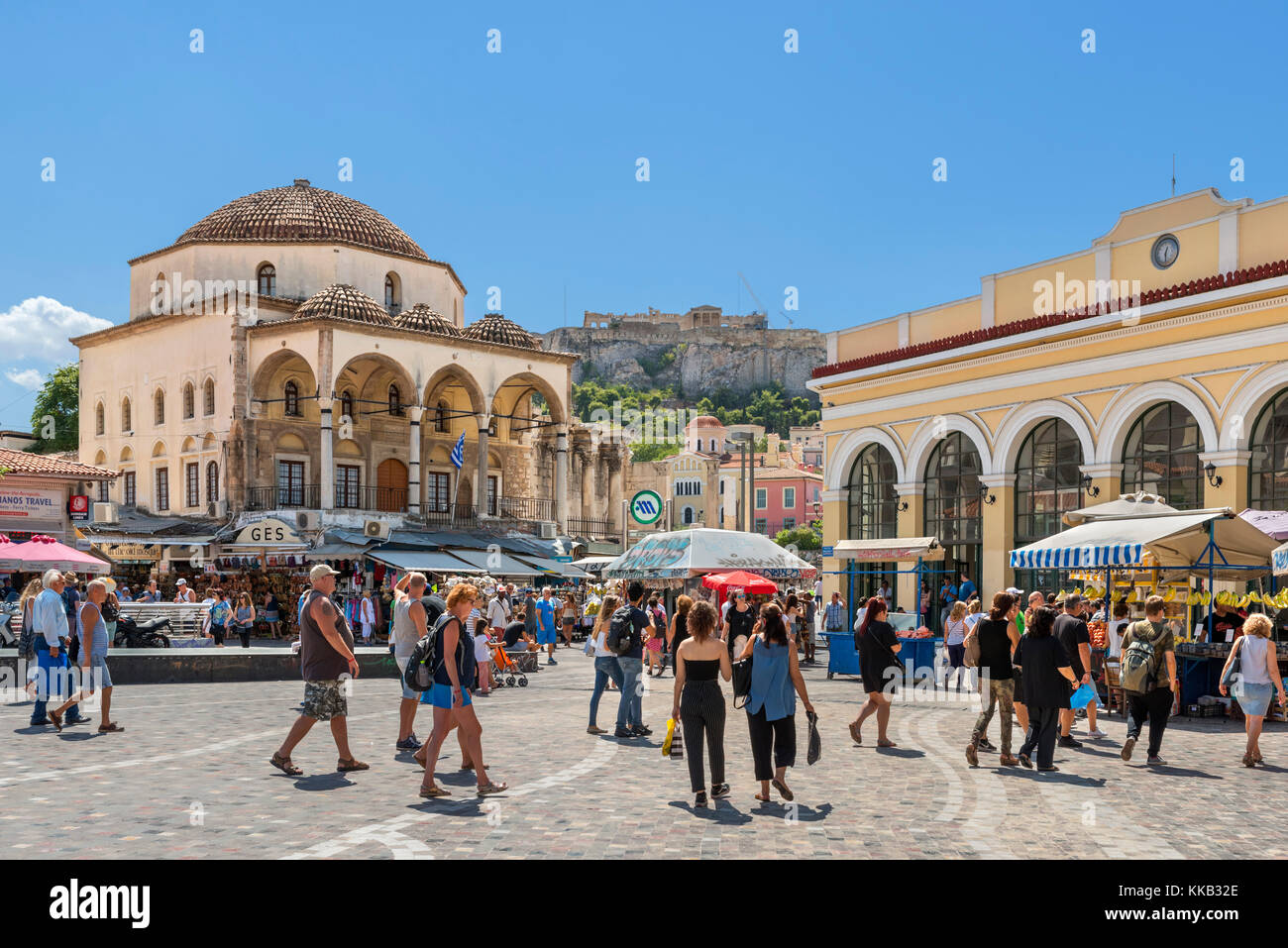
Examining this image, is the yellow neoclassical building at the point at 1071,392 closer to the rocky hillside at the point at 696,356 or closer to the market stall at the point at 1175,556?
the market stall at the point at 1175,556

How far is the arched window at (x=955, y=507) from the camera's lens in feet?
88.5

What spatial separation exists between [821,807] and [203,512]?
3399 cm

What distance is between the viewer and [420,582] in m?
11.1

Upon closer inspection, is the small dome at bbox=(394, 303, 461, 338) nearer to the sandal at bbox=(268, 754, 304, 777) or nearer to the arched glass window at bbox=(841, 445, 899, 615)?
the arched glass window at bbox=(841, 445, 899, 615)

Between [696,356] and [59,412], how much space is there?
385 feet

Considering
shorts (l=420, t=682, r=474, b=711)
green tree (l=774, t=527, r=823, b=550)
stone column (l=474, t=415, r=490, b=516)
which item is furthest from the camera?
green tree (l=774, t=527, r=823, b=550)

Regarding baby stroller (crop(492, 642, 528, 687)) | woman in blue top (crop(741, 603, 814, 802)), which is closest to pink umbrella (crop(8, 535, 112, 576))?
baby stroller (crop(492, 642, 528, 687))

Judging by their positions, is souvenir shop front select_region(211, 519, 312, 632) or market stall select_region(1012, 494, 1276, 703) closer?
market stall select_region(1012, 494, 1276, 703)

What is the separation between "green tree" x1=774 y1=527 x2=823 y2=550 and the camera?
96250 mm

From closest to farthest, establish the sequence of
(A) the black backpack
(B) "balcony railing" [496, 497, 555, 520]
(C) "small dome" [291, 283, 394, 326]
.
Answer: (A) the black backpack, (C) "small dome" [291, 283, 394, 326], (B) "balcony railing" [496, 497, 555, 520]

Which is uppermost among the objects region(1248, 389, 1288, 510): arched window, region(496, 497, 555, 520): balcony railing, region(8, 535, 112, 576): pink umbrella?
region(1248, 389, 1288, 510): arched window

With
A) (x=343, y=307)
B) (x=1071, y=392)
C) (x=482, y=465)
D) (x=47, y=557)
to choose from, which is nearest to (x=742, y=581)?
(x=1071, y=392)

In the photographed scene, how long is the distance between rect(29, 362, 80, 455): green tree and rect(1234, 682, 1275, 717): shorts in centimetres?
5648
